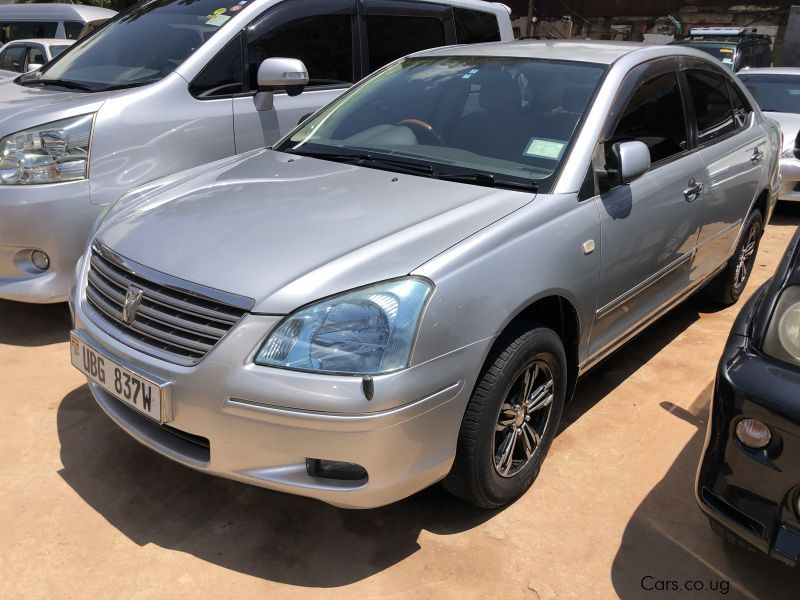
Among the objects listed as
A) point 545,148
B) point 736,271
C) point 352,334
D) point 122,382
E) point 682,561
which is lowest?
point 682,561

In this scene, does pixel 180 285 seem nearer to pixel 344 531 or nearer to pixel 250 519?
pixel 250 519

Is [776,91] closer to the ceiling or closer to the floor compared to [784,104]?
closer to the ceiling

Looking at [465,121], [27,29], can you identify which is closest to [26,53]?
[27,29]

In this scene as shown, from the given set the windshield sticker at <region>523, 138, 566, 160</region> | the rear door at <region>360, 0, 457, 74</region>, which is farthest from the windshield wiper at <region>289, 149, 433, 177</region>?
the rear door at <region>360, 0, 457, 74</region>

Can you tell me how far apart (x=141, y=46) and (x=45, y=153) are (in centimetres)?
116

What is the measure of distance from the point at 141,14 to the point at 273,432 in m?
3.81

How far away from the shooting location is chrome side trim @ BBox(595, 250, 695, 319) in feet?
9.55

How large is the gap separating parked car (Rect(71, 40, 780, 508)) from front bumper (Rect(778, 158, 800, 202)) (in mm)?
3888

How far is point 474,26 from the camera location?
235 inches

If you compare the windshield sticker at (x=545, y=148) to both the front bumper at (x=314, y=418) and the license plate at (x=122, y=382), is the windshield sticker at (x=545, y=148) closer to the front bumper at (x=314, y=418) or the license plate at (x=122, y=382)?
the front bumper at (x=314, y=418)

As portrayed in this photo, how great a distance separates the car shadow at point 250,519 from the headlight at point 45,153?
151 cm

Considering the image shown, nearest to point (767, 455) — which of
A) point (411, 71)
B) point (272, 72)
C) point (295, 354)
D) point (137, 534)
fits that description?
point (295, 354)

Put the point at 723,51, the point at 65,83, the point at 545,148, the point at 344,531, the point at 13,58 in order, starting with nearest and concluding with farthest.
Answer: the point at 344,531 → the point at 545,148 → the point at 65,83 → the point at 13,58 → the point at 723,51

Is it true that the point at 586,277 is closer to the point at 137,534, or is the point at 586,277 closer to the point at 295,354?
the point at 295,354
